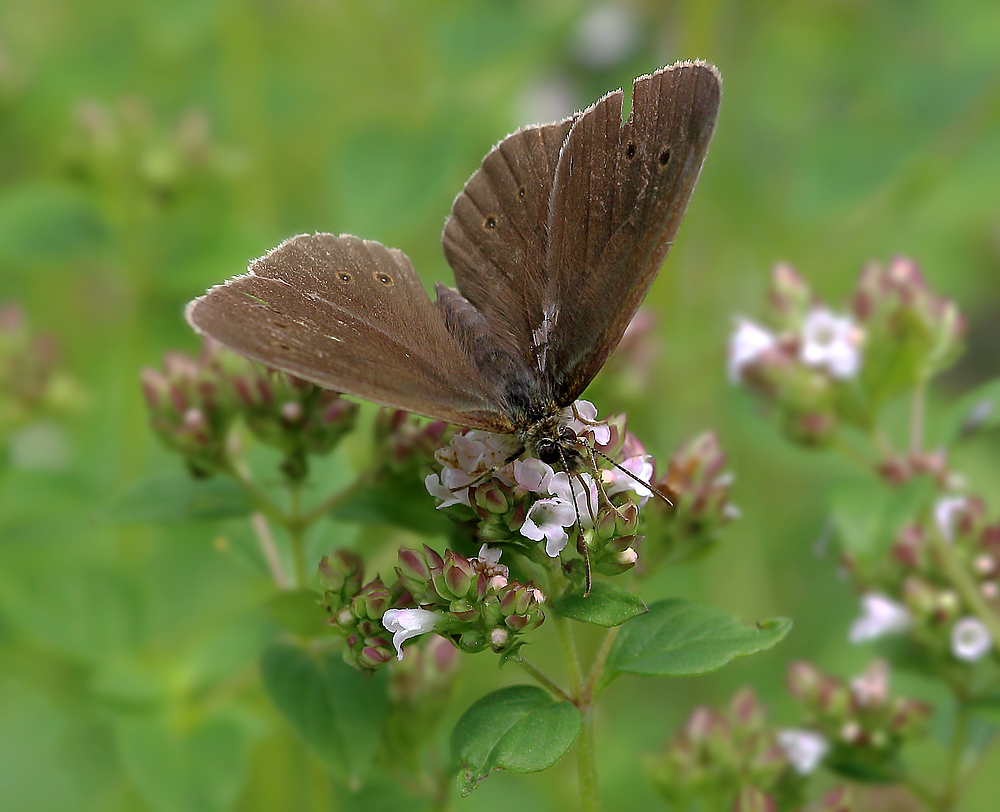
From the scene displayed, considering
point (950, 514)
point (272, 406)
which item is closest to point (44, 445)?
point (272, 406)

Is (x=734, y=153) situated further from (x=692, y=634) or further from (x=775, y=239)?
(x=692, y=634)

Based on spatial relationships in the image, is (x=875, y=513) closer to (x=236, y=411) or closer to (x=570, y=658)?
(x=570, y=658)

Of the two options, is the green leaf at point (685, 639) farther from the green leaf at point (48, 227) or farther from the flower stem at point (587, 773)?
the green leaf at point (48, 227)

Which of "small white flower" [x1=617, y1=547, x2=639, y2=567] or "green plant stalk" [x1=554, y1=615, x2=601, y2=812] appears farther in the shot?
"small white flower" [x1=617, y1=547, x2=639, y2=567]

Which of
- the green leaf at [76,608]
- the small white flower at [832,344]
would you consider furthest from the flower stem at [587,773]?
the green leaf at [76,608]

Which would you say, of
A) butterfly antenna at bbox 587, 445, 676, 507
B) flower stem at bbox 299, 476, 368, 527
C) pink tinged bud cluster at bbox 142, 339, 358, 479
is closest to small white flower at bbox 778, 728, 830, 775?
butterfly antenna at bbox 587, 445, 676, 507

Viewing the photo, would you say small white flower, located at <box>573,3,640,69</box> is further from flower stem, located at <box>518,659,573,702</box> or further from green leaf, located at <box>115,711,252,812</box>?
flower stem, located at <box>518,659,573,702</box>
